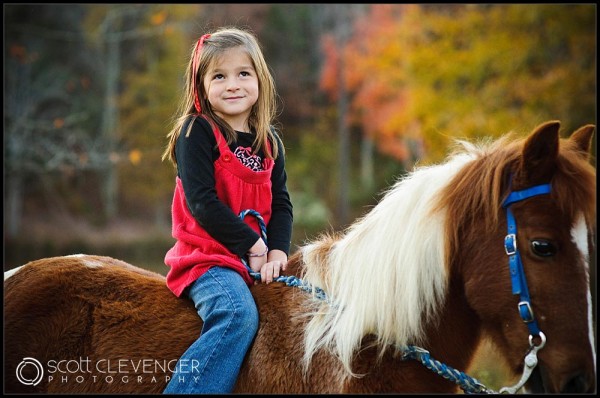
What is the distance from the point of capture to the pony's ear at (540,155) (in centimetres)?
232

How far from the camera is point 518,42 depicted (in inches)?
458

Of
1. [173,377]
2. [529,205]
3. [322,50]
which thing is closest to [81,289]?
[173,377]

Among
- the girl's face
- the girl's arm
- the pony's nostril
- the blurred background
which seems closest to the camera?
the pony's nostril

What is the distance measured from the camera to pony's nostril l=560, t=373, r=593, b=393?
2250 mm

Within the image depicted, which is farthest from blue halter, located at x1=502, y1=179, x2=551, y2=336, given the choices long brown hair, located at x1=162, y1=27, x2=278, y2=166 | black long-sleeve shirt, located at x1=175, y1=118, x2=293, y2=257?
long brown hair, located at x1=162, y1=27, x2=278, y2=166

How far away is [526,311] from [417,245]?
19.4 inches

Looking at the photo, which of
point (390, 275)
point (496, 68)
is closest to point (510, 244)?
point (390, 275)

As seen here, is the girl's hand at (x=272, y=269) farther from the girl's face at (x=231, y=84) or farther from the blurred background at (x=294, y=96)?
the blurred background at (x=294, y=96)

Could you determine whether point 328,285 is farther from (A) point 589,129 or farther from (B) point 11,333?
(B) point 11,333

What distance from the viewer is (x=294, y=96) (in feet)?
101

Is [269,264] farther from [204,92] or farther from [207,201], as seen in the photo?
[204,92]

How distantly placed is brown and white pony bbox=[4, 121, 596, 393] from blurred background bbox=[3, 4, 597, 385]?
19.1 feet

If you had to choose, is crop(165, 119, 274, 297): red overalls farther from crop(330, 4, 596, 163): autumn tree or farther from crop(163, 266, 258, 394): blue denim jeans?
crop(330, 4, 596, 163): autumn tree

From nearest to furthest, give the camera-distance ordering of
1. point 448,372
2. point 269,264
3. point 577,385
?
1. point 577,385
2. point 448,372
3. point 269,264
